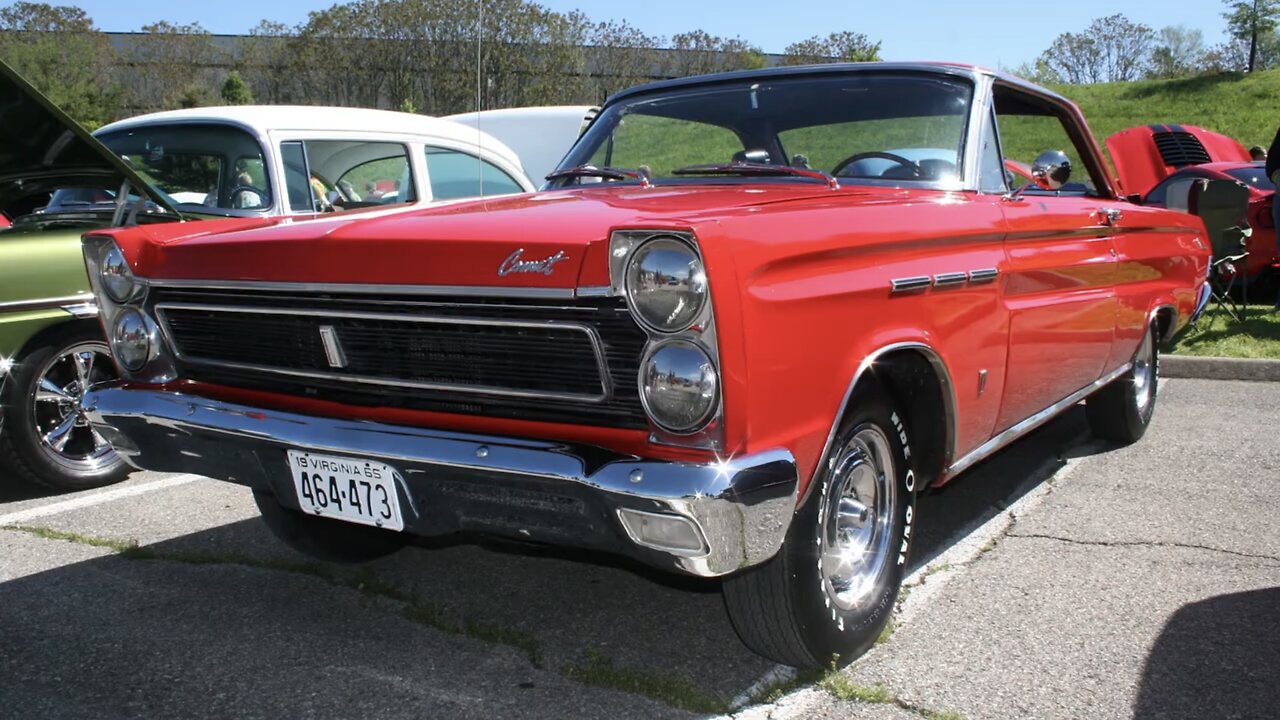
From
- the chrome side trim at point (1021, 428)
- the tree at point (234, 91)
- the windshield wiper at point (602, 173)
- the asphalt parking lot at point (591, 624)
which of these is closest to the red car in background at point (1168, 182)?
the chrome side trim at point (1021, 428)

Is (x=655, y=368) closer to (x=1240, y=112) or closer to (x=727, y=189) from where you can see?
(x=727, y=189)

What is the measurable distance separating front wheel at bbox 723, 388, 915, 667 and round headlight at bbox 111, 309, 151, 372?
68.1 inches

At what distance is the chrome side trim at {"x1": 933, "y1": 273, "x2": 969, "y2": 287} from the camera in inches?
115

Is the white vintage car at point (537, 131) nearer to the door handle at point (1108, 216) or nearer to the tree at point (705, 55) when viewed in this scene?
the door handle at point (1108, 216)

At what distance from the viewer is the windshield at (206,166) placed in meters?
5.72

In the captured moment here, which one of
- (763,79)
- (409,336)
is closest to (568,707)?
(409,336)

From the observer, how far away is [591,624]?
3115 mm

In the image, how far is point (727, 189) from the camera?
3213mm

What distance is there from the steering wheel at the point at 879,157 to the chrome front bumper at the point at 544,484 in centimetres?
152

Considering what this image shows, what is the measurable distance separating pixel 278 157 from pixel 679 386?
4.24 meters

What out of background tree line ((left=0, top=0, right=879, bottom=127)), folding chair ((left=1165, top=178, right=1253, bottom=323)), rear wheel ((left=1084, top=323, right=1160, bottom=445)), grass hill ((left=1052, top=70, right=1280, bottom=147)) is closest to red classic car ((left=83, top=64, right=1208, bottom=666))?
rear wheel ((left=1084, top=323, right=1160, bottom=445))

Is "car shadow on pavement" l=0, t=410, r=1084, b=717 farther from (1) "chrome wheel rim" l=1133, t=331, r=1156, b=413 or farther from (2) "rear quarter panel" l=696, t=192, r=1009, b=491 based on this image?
(1) "chrome wheel rim" l=1133, t=331, r=1156, b=413

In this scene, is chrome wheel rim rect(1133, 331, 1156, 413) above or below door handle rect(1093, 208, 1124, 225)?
below

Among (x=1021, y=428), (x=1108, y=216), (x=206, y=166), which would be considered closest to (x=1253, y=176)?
(x=1108, y=216)
